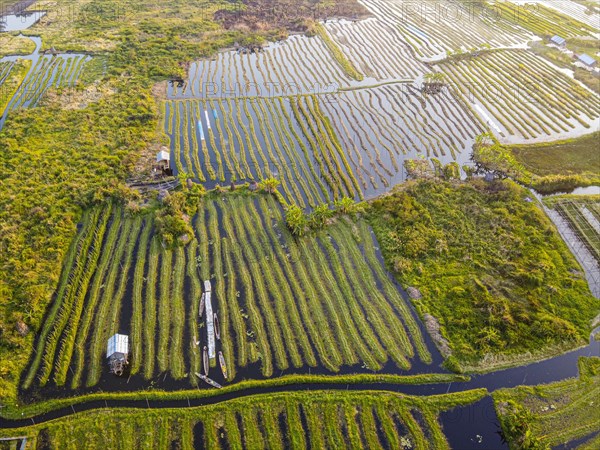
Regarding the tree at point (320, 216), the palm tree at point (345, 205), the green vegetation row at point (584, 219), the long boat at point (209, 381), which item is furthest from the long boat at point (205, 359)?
the green vegetation row at point (584, 219)

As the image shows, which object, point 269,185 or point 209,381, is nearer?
point 209,381

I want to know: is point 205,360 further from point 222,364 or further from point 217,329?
point 217,329

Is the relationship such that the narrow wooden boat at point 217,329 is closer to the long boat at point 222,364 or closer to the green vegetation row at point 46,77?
the long boat at point 222,364

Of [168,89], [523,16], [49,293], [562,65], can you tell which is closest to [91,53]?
[168,89]

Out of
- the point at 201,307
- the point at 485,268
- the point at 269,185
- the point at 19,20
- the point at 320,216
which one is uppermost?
the point at 19,20

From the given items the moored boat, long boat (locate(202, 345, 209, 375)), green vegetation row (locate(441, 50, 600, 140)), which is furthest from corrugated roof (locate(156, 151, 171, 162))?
green vegetation row (locate(441, 50, 600, 140))

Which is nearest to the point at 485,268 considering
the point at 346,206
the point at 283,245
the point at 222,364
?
the point at 346,206

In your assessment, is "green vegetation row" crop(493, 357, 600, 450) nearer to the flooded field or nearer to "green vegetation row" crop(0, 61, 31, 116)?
the flooded field
